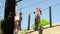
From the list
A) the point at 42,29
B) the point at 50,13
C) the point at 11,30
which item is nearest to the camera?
the point at 11,30

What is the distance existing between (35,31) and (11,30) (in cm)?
813

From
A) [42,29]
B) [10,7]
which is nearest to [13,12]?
[10,7]

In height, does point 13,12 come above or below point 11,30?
above

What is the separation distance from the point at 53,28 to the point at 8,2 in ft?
23.8

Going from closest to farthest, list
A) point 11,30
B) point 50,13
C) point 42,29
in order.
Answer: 1. point 11,30
2. point 42,29
3. point 50,13

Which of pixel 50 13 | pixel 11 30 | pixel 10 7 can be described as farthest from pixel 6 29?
pixel 50 13

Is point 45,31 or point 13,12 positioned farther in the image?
point 45,31

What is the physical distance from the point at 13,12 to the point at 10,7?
17 cm

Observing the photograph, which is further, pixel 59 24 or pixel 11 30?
pixel 59 24

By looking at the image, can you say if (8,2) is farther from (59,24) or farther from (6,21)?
(59,24)

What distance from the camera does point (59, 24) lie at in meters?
14.5

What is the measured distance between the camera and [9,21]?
7.48 m

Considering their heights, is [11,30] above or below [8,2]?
below

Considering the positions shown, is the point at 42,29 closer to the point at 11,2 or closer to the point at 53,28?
the point at 53,28
